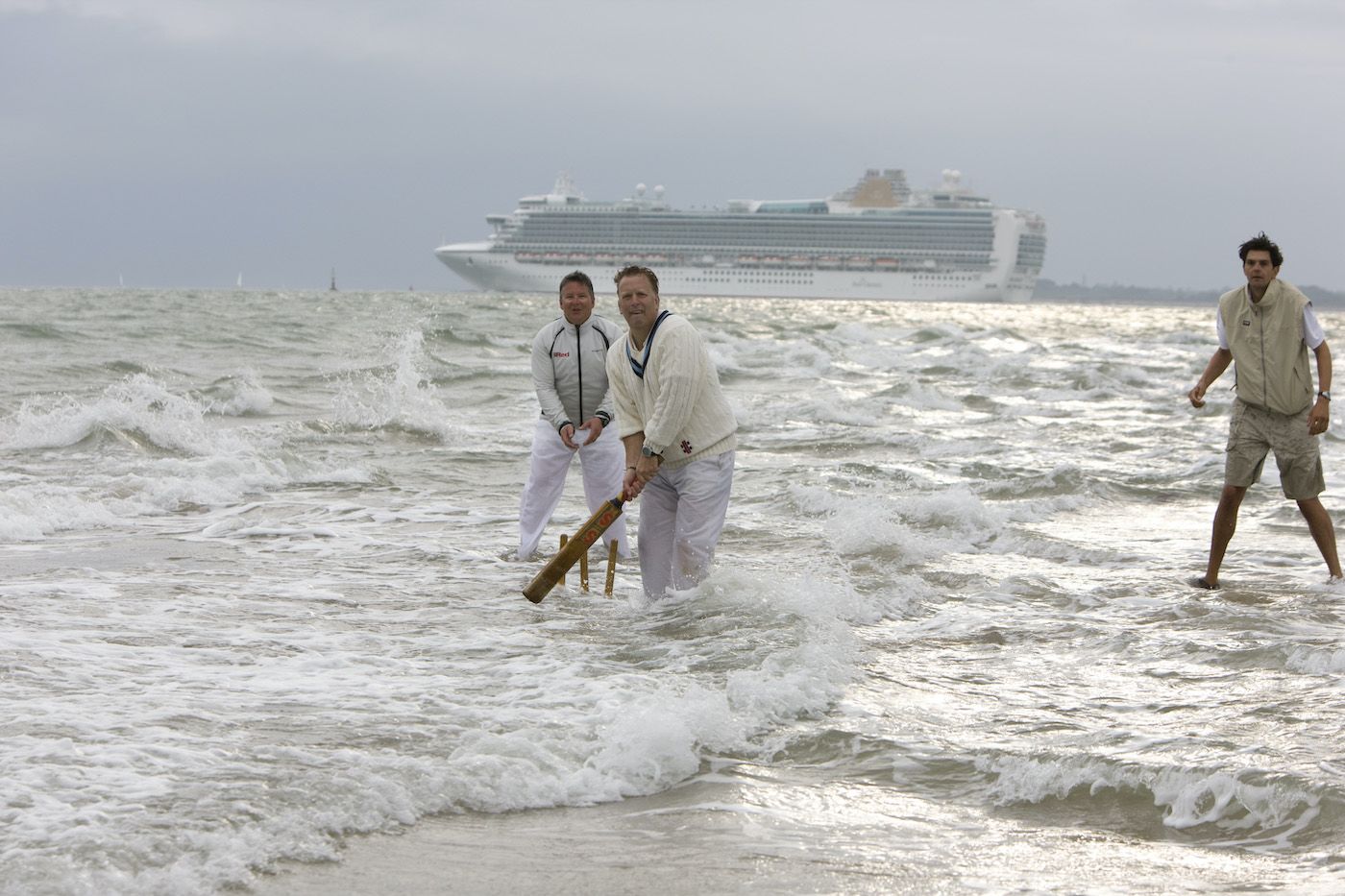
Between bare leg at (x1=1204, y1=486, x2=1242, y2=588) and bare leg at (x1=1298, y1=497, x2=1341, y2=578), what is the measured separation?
31 millimetres

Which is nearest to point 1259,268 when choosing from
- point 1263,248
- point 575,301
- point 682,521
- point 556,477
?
point 1263,248

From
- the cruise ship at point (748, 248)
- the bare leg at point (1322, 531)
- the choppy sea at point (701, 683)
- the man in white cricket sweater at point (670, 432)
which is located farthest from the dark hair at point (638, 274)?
the cruise ship at point (748, 248)

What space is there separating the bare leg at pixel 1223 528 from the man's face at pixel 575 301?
3205 mm

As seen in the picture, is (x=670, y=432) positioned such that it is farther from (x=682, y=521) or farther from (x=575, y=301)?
(x=575, y=301)

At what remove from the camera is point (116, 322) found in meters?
29.8

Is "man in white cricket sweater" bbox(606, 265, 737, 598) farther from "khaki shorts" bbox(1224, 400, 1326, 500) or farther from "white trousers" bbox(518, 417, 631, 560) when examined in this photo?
"khaki shorts" bbox(1224, 400, 1326, 500)

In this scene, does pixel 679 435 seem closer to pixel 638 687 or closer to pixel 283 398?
pixel 638 687

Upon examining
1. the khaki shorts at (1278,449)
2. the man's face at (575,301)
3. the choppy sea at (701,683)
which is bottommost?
the choppy sea at (701,683)

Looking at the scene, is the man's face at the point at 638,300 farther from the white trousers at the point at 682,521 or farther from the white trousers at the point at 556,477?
Answer: the white trousers at the point at 556,477

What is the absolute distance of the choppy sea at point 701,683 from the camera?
10.8 feet

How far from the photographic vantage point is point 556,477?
7383 mm

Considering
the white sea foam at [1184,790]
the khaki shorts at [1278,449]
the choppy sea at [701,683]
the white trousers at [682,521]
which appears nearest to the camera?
the choppy sea at [701,683]

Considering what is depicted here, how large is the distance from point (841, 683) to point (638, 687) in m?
0.71

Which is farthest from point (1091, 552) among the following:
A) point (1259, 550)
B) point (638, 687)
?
point (638, 687)
